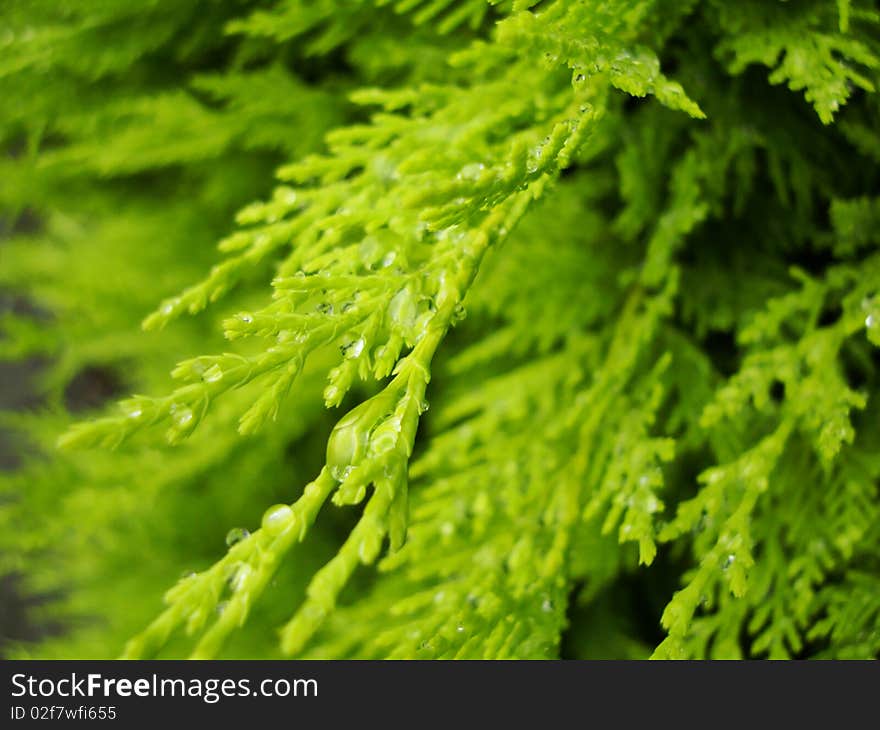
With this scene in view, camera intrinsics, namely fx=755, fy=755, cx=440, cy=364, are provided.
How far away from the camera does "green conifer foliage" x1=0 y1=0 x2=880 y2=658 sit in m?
0.93

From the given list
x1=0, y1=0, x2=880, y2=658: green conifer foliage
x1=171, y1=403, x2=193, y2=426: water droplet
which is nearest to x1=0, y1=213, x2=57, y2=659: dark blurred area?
x1=0, y1=0, x2=880, y2=658: green conifer foliage

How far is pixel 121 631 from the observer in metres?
2.27

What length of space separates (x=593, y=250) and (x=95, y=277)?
1525 millimetres

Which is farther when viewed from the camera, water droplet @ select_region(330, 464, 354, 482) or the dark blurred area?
the dark blurred area

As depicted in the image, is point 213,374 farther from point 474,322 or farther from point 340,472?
point 474,322

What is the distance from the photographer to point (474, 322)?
1.95 m

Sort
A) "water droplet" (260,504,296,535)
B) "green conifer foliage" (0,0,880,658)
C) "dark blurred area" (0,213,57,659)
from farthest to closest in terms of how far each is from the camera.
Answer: "dark blurred area" (0,213,57,659) → "green conifer foliage" (0,0,880,658) → "water droplet" (260,504,296,535)

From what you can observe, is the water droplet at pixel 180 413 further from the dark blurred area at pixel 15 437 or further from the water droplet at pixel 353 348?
the dark blurred area at pixel 15 437

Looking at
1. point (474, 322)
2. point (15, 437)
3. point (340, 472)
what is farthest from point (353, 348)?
point (15, 437)

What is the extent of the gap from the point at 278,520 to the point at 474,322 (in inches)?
46.5

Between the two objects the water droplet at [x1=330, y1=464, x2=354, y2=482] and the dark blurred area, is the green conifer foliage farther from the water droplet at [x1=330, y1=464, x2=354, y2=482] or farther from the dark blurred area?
the dark blurred area

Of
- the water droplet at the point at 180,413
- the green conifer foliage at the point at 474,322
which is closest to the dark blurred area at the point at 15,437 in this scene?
the green conifer foliage at the point at 474,322

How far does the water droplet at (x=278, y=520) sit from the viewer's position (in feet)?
2.70

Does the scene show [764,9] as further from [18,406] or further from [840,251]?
[18,406]
